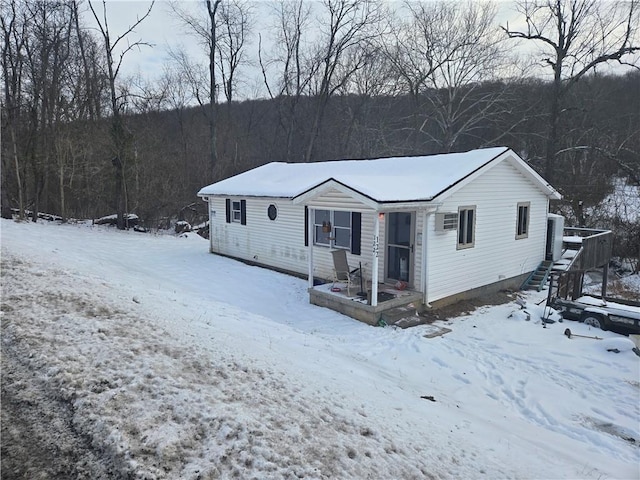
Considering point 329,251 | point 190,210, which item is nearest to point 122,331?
point 329,251

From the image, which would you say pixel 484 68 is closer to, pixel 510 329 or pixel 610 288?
pixel 610 288

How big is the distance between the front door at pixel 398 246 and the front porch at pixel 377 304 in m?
0.51

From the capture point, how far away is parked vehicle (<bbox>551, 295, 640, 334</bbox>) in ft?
28.3

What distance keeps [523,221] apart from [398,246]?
5.29m

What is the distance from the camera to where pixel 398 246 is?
10719 millimetres

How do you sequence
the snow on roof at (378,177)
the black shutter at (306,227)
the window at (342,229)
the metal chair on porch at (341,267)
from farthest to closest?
the black shutter at (306,227)
the window at (342,229)
the metal chair on porch at (341,267)
the snow on roof at (378,177)

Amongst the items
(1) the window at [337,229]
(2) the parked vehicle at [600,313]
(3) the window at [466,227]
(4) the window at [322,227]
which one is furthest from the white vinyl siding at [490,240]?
(4) the window at [322,227]

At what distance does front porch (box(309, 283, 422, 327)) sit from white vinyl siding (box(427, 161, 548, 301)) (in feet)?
2.25

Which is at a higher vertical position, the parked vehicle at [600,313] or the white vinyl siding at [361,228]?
the white vinyl siding at [361,228]

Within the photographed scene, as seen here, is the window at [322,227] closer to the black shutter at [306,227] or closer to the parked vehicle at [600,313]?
the black shutter at [306,227]

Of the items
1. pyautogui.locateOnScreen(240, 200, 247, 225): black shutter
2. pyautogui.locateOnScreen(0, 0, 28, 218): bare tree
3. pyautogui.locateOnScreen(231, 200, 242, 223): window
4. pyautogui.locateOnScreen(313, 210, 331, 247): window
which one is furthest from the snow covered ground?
pyautogui.locateOnScreen(0, 0, 28, 218): bare tree

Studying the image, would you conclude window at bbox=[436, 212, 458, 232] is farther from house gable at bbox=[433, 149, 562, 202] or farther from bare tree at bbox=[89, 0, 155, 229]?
bare tree at bbox=[89, 0, 155, 229]

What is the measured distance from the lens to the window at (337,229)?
11320 millimetres

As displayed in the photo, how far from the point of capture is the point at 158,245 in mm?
18297
